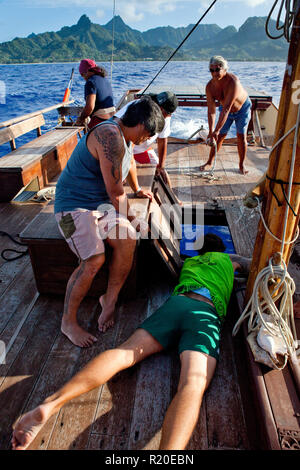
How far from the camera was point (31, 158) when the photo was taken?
13.2 feet

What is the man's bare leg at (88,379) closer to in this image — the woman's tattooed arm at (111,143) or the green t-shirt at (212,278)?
the green t-shirt at (212,278)

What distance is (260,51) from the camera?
125 m

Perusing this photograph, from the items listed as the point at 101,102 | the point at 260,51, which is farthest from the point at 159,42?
the point at 101,102

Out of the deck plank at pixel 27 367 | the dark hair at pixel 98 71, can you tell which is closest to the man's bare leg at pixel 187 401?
the deck plank at pixel 27 367

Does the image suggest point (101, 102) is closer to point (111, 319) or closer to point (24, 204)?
point (24, 204)

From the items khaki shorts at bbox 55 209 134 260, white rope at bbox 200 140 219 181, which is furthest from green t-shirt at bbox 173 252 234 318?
white rope at bbox 200 140 219 181

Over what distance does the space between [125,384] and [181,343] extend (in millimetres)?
390

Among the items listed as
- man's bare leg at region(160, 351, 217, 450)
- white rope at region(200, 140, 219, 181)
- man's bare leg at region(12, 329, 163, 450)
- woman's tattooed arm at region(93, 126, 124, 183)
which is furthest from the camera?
white rope at region(200, 140, 219, 181)

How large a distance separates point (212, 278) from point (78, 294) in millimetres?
862

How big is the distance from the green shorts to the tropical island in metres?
67.0

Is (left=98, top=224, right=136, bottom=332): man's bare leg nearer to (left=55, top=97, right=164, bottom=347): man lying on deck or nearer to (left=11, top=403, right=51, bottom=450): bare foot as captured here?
(left=55, top=97, right=164, bottom=347): man lying on deck

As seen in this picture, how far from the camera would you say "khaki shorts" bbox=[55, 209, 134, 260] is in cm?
195

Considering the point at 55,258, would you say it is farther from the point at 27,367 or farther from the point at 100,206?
the point at 27,367

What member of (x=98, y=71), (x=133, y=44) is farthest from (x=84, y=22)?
(x=98, y=71)
